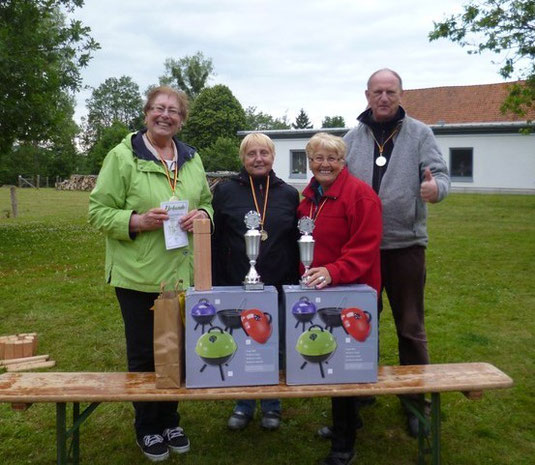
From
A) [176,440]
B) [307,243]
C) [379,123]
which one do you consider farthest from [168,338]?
[379,123]

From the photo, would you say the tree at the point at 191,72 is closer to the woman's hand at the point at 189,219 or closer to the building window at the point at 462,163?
the building window at the point at 462,163

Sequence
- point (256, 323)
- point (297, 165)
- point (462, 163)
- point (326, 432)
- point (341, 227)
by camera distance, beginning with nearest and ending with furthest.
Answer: point (256, 323) < point (341, 227) < point (326, 432) < point (462, 163) < point (297, 165)

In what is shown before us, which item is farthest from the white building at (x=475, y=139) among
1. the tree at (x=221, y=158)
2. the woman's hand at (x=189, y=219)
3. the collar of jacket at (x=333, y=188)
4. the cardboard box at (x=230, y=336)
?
the cardboard box at (x=230, y=336)

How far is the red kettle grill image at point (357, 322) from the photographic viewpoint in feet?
9.22

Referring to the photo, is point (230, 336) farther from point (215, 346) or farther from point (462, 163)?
point (462, 163)

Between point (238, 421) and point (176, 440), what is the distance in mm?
511

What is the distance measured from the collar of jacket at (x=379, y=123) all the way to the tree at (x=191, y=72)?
58.3 m

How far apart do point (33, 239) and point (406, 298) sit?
11.4 metres

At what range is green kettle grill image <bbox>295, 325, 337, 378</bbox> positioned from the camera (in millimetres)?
2803

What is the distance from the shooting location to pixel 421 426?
10.6 feet

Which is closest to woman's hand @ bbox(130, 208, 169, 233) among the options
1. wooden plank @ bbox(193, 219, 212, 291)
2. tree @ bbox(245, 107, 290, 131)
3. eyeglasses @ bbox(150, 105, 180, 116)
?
wooden plank @ bbox(193, 219, 212, 291)

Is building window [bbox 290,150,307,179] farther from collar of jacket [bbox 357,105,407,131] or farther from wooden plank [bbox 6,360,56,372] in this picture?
collar of jacket [bbox 357,105,407,131]

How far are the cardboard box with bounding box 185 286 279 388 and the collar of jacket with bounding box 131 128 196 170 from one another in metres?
0.89

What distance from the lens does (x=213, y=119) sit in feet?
147
